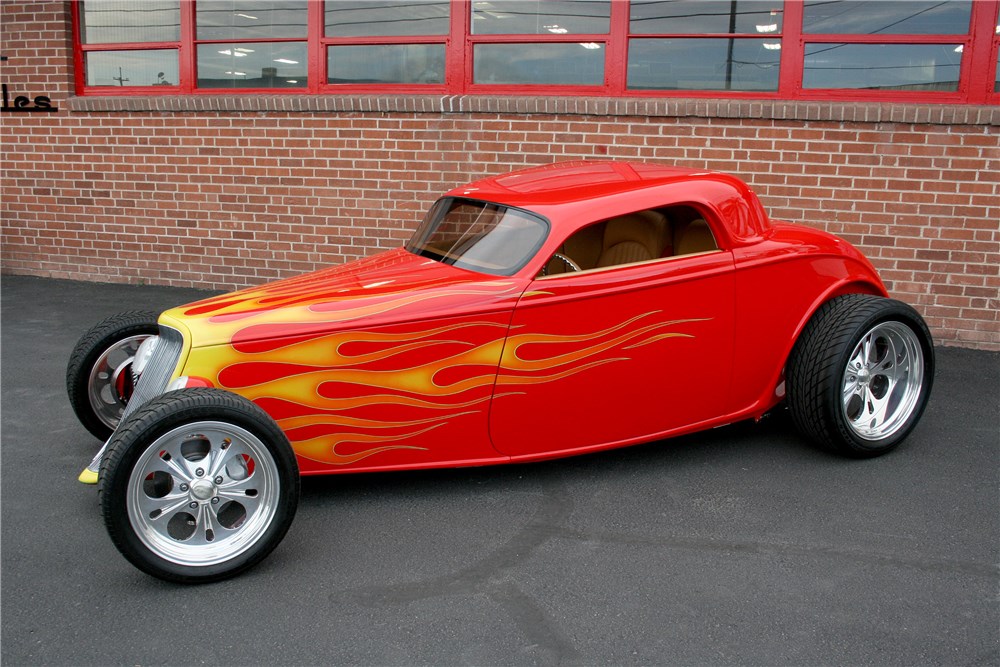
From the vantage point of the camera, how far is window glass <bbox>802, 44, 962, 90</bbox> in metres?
7.06

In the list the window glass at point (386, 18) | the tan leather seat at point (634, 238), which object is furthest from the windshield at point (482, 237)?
the window glass at point (386, 18)

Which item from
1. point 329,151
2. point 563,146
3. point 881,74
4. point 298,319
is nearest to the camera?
point 298,319

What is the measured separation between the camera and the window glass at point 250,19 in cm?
862

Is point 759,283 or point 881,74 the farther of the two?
point 881,74

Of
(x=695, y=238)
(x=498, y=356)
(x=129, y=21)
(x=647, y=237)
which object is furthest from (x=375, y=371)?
(x=129, y=21)

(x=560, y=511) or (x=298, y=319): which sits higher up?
(x=298, y=319)

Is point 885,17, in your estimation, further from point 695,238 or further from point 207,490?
point 207,490

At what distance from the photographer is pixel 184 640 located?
2.81m

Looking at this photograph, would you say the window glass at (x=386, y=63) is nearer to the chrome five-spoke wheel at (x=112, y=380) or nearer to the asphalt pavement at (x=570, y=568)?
the chrome five-spoke wheel at (x=112, y=380)

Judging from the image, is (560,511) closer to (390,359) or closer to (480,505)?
(480,505)

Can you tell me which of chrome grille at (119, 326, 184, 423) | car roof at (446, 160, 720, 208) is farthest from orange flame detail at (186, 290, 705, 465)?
car roof at (446, 160, 720, 208)

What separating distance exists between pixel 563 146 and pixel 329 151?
245cm

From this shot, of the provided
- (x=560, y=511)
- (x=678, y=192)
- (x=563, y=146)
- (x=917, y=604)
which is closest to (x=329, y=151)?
(x=563, y=146)

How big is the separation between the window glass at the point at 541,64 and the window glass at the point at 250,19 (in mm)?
2045
